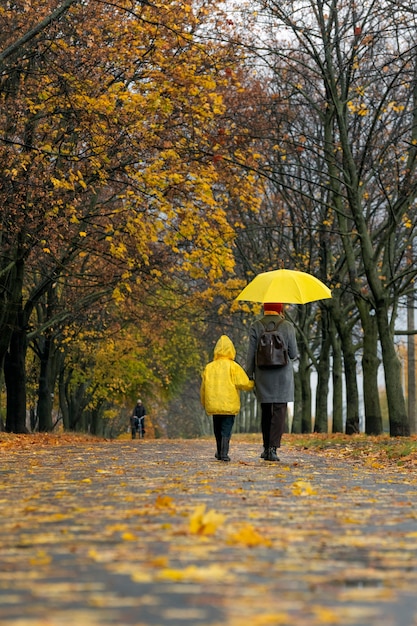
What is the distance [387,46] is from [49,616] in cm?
2192

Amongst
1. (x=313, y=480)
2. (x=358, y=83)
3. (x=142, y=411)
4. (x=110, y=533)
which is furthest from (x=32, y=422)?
(x=110, y=533)

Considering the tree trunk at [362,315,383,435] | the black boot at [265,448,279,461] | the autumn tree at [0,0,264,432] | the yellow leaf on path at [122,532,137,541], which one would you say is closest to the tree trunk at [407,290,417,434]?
the tree trunk at [362,315,383,435]

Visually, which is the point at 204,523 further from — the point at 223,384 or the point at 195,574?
the point at 223,384

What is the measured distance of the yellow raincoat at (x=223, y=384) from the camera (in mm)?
12773

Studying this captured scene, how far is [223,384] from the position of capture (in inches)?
510

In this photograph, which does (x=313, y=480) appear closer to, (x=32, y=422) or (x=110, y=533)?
(x=110, y=533)

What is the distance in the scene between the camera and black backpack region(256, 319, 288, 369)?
492 inches

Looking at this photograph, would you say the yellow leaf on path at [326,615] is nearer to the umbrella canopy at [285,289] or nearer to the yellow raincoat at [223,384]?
the yellow raincoat at [223,384]

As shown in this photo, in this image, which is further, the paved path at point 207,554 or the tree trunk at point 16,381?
the tree trunk at point 16,381

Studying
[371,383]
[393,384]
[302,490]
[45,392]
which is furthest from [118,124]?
[45,392]

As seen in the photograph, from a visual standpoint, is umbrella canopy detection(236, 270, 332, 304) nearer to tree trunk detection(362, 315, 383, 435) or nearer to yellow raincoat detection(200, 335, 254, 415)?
yellow raincoat detection(200, 335, 254, 415)

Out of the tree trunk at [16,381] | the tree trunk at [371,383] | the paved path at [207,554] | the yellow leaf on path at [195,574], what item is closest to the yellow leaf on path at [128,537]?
the paved path at [207,554]

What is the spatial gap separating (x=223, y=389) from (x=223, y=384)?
9cm

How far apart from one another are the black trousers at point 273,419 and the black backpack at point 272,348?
517 mm
